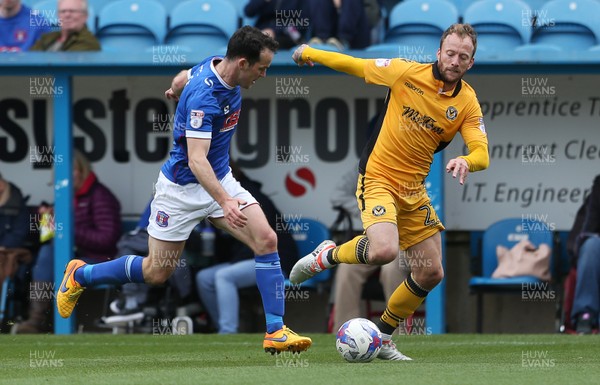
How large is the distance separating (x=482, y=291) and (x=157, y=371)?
4.85 metres

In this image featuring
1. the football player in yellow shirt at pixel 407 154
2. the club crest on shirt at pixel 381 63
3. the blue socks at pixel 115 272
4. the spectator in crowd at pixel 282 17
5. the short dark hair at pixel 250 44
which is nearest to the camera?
the short dark hair at pixel 250 44

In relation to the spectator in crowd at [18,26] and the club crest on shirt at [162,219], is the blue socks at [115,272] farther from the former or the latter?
the spectator in crowd at [18,26]

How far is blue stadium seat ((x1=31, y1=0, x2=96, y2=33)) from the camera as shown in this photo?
1252 centimetres

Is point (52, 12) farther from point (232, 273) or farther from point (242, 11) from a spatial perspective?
point (232, 273)

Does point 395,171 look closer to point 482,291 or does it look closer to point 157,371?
point 157,371

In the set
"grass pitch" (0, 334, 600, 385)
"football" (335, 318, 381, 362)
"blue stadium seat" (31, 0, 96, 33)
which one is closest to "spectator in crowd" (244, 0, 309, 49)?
"blue stadium seat" (31, 0, 96, 33)

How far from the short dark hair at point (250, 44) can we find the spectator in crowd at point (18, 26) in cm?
461

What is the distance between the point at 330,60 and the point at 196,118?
36.4 inches

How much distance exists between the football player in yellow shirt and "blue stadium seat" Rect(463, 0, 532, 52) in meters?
3.94

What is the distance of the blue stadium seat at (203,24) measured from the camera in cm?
1215

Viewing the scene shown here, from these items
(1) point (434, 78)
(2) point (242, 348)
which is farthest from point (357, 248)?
(2) point (242, 348)

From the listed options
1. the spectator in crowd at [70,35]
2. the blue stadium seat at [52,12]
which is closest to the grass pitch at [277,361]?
the spectator in crowd at [70,35]

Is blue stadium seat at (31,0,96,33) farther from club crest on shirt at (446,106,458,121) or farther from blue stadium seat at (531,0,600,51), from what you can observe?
club crest on shirt at (446,106,458,121)

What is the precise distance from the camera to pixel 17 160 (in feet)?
41.8
